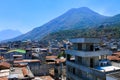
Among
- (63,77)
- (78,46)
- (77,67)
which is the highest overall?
(78,46)

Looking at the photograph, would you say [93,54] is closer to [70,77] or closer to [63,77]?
[70,77]

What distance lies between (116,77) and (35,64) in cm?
2137

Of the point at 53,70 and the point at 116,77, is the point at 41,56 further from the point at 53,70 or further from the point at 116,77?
the point at 116,77

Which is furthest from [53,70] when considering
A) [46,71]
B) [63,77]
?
[46,71]

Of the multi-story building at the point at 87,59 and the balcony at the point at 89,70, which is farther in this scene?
the multi-story building at the point at 87,59

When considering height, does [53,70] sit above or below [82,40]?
below

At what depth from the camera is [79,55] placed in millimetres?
37062

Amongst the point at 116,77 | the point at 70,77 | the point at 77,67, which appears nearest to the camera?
the point at 116,77

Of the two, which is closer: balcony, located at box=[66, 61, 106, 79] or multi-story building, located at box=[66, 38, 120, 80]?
balcony, located at box=[66, 61, 106, 79]

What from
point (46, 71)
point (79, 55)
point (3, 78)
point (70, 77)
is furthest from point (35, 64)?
point (3, 78)

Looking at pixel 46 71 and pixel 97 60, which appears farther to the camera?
pixel 46 71

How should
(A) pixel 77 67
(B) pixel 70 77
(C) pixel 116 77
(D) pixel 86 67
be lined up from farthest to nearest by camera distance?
(B) pixel 70 77
(A) pixel 77 67
(D) pixel 86 67
(C) pixel 116 77

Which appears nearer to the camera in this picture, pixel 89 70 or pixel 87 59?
pixel 89 70

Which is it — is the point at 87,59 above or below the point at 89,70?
above
